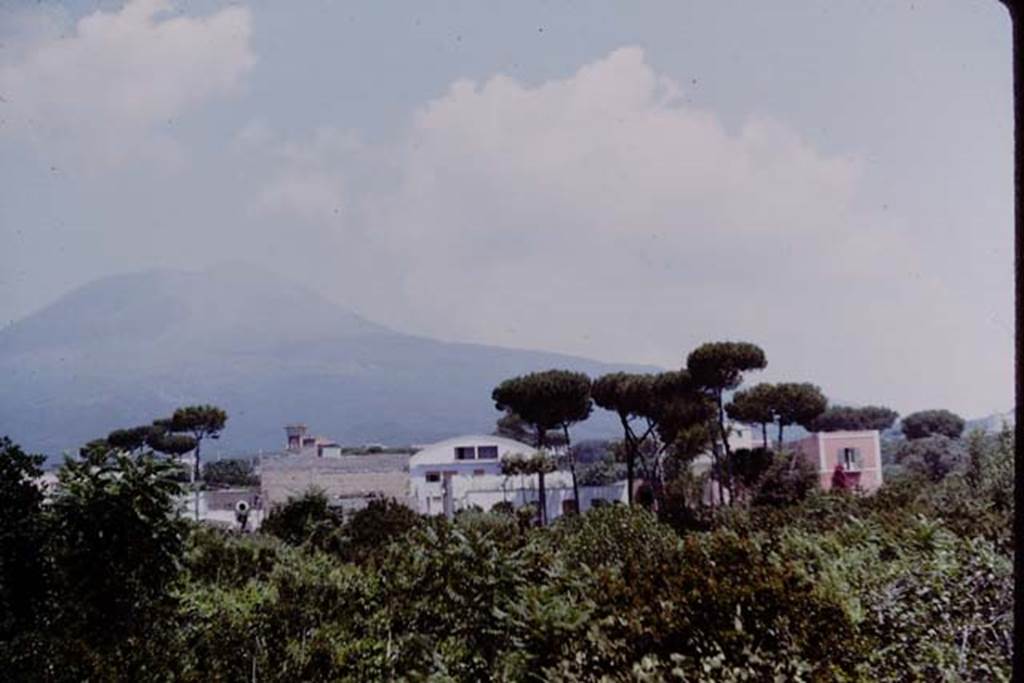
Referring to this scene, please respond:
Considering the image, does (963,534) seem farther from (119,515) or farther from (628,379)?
(628,379)

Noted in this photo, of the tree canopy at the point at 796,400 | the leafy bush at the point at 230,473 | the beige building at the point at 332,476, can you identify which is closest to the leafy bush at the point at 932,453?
the tree canopy at the point at 796,400

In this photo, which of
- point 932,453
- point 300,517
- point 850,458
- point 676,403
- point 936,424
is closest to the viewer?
point 300,517

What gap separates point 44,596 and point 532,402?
31406 mm

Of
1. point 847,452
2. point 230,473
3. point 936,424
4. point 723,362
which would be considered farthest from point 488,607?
point 230,473

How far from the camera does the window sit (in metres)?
40.8

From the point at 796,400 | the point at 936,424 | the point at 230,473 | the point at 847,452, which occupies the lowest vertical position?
the point at 230,473

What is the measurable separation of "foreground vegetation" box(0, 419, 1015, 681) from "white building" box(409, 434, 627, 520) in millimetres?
27995

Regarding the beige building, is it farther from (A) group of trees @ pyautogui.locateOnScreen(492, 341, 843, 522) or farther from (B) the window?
(B) the window

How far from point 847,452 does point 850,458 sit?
277 millimetres

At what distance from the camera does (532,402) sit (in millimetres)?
36844

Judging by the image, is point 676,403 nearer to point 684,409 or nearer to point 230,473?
point 684,409

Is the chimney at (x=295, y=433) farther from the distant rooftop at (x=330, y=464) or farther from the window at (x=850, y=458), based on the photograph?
the window at (x=850, y=458)

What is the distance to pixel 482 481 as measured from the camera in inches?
1768

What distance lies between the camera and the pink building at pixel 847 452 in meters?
40.2
